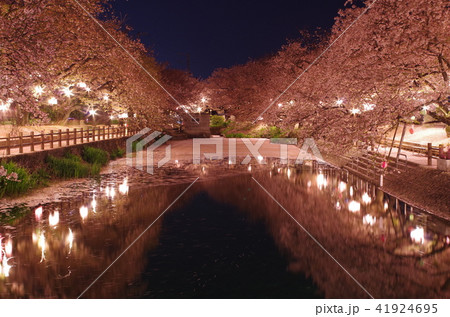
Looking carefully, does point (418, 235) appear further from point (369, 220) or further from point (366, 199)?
point (366, 199)

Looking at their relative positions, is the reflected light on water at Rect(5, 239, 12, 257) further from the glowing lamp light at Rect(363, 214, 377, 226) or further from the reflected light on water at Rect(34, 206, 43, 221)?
the glowing lamp light at Rect(363, 214, 377, 226)

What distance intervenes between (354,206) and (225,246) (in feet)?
21.2

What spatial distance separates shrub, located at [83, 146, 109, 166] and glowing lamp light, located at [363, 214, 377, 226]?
1881 centimetres

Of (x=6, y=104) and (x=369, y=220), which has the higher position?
(x=6, y=104)

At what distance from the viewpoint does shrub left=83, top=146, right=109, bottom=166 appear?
29.7m

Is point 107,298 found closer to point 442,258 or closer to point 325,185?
point 442,258

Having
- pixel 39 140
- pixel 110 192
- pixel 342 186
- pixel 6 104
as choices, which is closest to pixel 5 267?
pixel 110 192

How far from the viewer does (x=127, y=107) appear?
3634 centimetres

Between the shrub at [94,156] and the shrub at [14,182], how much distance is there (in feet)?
32.8

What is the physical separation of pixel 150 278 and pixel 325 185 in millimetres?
13727

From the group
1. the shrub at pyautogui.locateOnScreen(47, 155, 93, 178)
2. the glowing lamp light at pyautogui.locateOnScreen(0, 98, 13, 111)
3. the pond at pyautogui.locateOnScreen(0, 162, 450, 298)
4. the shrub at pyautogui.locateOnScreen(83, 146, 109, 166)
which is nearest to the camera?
the pond at pyautogui.locateOnScreen(0, 162, 450, 298)

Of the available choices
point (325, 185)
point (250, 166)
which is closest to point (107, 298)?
point (325, 185)

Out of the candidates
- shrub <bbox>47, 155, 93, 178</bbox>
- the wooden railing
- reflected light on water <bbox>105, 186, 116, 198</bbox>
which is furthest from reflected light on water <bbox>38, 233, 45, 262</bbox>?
shrub <bbox>47, 155, 93, 178</bbox>

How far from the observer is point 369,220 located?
13586 millimetres
